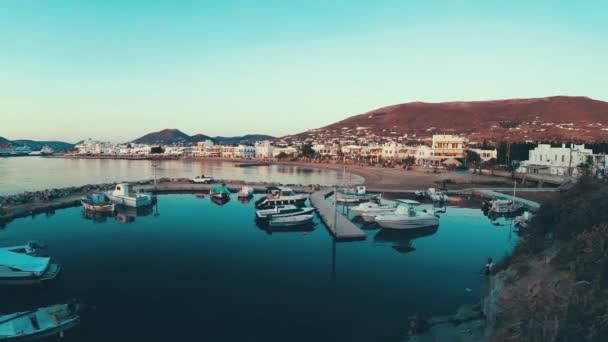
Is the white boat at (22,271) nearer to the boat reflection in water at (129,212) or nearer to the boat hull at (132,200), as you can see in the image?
the boat reflection in water at (129,212)

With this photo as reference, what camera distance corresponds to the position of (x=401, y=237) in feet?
79.4

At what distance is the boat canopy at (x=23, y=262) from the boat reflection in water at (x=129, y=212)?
434 inches

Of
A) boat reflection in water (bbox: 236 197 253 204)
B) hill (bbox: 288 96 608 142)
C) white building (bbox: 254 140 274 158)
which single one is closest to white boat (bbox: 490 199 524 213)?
boat reflection in water (bbox: 236 197 253 204)

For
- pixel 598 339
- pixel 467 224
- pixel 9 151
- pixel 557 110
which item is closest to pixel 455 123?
pixel 557 110

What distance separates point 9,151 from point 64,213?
543 feet

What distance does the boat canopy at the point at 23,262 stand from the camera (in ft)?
50.8

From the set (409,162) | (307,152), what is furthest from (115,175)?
(409,162)

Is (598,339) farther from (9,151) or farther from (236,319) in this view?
(9,151)

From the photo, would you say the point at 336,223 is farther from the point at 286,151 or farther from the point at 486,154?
the point at 286,151

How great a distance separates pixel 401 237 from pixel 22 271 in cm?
2074

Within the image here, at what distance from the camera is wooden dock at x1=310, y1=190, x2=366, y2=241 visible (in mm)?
22625

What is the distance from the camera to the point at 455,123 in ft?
554

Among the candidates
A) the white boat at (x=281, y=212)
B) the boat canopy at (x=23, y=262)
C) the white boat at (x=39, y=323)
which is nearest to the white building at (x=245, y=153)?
the white boat at (x=281, y=212)

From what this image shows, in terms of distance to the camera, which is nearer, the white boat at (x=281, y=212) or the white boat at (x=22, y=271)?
the white boat at (x=22, y=271)
